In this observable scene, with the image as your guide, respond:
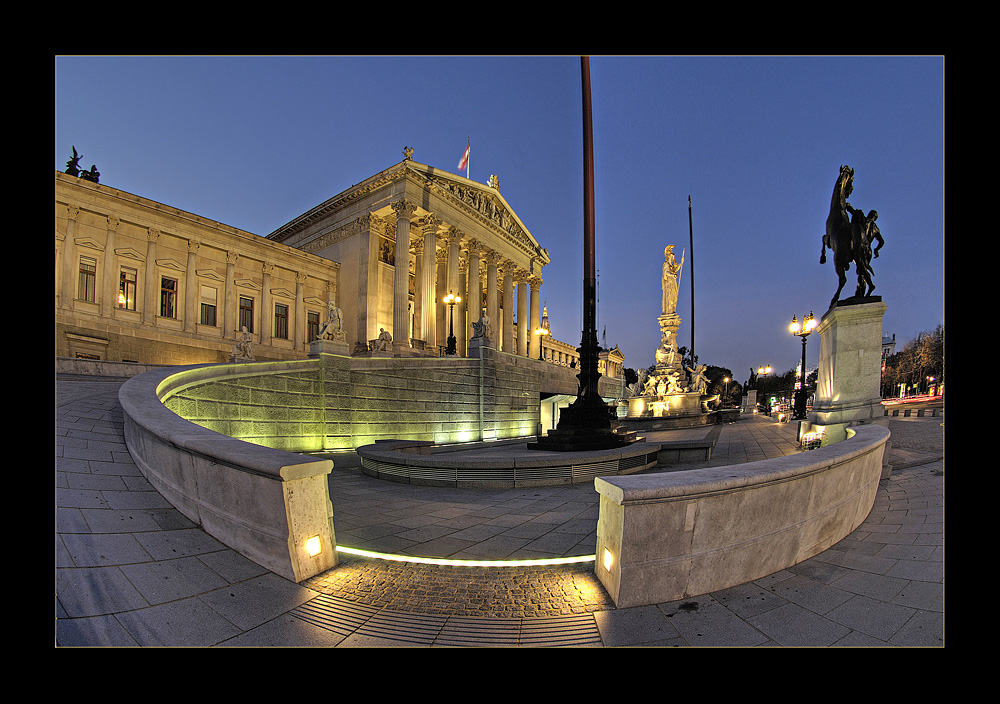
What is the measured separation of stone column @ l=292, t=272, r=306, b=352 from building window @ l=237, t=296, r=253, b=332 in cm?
287

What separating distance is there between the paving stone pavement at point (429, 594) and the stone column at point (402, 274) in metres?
23.5

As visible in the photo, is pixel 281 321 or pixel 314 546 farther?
pixel 281 321

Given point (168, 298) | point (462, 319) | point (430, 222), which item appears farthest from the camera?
point (462, 319)

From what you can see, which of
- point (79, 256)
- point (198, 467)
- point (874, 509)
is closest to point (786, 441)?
point (874, 509)

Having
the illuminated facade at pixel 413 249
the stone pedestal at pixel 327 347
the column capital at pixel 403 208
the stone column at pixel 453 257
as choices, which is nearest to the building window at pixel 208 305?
the illuminated facade at pixel 413 249

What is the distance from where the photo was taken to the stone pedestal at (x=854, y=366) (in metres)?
7.64

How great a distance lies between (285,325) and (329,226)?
30.1ft

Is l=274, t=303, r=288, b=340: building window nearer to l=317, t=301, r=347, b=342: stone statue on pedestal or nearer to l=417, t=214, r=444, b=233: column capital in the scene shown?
l=417, t=214, r=444, b=233: column capital

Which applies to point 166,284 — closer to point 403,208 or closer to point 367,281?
point 367,281

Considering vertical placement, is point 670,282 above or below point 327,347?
above

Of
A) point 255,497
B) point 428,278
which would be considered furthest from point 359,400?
point 428,278

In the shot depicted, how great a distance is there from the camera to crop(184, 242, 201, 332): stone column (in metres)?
25.3

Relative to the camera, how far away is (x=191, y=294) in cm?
2541

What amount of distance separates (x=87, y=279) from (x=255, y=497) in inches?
1138
